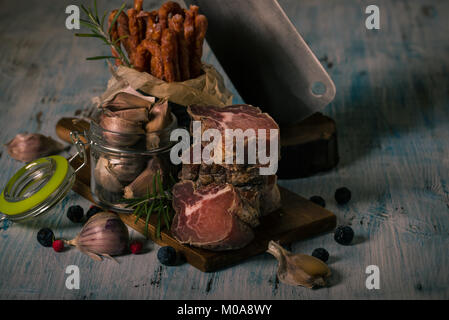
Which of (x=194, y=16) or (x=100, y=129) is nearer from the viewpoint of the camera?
(x=100, y=129)

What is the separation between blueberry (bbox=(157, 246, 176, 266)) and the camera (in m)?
1.85

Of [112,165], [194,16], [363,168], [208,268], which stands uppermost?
[194,16]

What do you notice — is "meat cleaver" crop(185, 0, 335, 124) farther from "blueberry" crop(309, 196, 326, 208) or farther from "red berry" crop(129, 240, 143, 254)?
"red berry" crop(129, 240, 143, 254)

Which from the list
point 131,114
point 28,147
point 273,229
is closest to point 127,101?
point 131,114

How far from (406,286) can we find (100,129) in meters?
0.97

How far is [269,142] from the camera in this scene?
1885 millimetres

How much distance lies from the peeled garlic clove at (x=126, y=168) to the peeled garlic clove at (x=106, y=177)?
0.04ft

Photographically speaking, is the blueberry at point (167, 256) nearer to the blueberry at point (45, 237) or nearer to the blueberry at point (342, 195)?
the blueberry at point (45, 237)

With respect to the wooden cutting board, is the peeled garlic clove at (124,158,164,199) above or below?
above

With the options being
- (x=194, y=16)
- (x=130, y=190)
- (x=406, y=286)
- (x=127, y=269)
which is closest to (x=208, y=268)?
(x=127, y=269)

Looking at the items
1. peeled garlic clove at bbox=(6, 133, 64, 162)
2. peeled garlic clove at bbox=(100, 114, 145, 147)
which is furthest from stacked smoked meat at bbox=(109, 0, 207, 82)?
peeled garlic clove at bbox=(6, 133, 64, 162)

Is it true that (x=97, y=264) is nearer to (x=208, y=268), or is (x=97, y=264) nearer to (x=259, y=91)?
(x=208, y=268)

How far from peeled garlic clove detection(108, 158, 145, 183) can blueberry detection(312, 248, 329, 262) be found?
1.87ft

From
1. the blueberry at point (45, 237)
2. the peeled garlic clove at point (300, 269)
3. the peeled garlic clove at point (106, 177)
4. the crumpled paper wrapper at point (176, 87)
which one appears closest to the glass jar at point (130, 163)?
the peeled garlic clove at point (106, 177)
